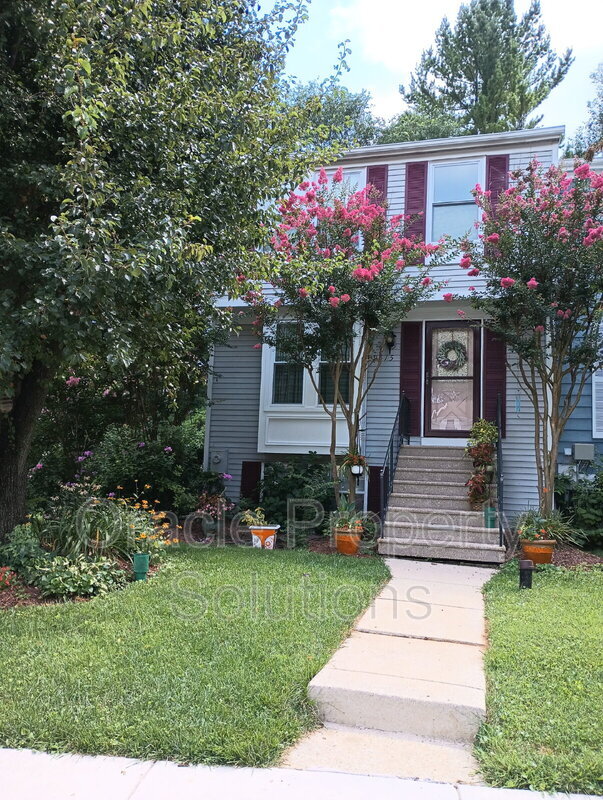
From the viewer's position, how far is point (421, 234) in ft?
30.1

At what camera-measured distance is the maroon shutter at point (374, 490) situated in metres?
9.27

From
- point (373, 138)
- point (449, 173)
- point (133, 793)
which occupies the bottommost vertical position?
point (133, 793)

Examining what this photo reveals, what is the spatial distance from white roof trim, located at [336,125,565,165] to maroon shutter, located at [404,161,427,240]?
0.24m

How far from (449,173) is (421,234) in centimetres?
110

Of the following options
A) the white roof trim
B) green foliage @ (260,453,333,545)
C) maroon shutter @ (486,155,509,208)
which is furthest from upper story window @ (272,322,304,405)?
maroon shutter @ (486,155,509,208)

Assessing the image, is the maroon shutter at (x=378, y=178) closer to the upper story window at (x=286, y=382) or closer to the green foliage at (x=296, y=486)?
the upper story window at (x=286, y=382)

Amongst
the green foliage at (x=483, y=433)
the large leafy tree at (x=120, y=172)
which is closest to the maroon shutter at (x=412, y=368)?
the green foliage at (x=483, y=433)

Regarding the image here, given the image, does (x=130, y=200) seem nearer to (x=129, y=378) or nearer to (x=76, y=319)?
(x=76, y=319)

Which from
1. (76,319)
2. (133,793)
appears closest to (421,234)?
(76,319)

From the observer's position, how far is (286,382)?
9.93 meters

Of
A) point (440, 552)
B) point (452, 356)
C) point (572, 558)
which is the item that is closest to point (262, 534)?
point (440, 552)

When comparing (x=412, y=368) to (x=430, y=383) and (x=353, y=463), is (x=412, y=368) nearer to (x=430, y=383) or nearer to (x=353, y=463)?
(x=430, y=383)

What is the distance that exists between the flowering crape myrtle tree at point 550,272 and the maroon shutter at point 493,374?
109 cm

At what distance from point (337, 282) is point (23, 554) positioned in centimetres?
480
